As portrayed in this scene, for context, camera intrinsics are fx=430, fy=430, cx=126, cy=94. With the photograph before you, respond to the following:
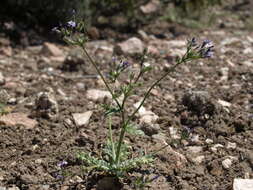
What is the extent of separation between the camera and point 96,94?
4395 millimetres

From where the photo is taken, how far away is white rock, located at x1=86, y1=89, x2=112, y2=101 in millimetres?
4313

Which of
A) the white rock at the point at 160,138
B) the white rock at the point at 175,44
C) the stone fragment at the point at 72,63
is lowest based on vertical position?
the white rock at the point at 160,138

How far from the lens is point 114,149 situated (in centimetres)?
310

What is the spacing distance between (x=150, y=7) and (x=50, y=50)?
266 cm

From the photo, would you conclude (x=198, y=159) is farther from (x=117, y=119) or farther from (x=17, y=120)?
(x=17, y=120)

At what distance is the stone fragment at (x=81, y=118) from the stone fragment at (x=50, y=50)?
6.06ft

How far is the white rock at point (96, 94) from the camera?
14.1 feet

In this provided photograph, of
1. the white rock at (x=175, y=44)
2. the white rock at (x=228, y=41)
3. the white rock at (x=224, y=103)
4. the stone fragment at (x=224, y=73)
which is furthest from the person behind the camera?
the white rock at (x=228, y=41)

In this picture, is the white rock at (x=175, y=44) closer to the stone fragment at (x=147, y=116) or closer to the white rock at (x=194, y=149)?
the stone fragment at (x=147, y=116)

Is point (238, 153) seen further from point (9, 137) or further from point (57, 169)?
point (9, 137)

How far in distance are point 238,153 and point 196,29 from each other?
161 inches

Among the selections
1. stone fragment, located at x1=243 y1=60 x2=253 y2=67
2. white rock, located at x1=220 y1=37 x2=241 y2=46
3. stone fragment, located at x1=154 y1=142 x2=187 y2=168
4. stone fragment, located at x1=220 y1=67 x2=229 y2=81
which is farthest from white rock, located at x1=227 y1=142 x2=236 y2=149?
white rock, located at x1=220 y1=37 x2=241 y2=46

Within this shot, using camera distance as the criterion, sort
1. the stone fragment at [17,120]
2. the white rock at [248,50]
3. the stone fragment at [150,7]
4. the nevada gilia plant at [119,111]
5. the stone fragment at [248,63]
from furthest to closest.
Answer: the stone fragment at [150,7], the white rock at [248,50], the stone fragment at [248,63], the stone fragment at [17,120], the nevada gilia plant at [119,111]

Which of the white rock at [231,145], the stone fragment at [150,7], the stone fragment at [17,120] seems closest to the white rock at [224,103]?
the white rock at [231,145]
